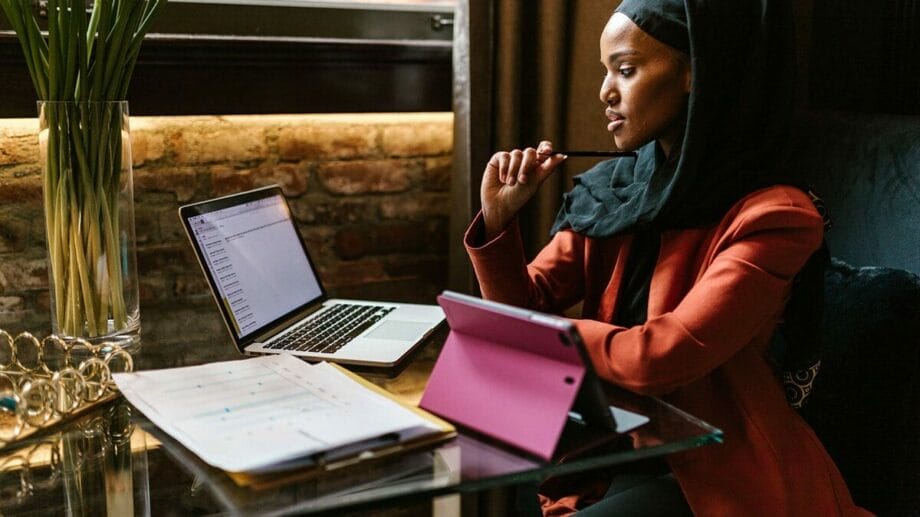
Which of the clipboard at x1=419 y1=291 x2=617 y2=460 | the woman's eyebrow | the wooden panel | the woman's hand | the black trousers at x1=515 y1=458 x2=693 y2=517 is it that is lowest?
the black trousers at x1=515 y1=458 x2=693 y2=517

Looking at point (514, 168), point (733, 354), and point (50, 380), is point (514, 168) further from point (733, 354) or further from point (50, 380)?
point (50, 380)

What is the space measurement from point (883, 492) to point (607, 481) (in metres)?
0.38

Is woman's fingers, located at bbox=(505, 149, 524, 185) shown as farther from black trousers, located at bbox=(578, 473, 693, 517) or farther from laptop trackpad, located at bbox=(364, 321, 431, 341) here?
black trousers, located at bbox=(578, 473, 693, 517)

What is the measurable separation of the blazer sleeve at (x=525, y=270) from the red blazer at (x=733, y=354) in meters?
0.21

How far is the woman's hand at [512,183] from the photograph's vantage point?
138 cm

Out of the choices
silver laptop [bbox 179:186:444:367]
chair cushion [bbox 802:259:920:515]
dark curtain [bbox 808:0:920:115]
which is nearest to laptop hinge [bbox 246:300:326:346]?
silver laptop [bbox 179:186:444:367]

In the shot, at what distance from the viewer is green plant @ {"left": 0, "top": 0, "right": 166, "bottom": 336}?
134 cm

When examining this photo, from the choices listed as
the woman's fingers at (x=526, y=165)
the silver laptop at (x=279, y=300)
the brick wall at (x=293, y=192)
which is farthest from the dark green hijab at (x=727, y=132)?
the brick wall at (x=293, y=192)

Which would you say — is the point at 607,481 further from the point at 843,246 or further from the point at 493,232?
the point at 843,246

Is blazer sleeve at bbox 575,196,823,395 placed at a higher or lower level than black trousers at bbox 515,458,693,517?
higher

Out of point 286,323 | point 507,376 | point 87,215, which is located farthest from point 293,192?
point 507,376

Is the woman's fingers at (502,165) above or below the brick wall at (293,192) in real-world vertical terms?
above

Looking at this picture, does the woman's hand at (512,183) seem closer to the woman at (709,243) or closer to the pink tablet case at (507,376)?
the woman at (709,243)

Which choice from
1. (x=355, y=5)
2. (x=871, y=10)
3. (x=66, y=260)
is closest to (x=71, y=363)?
(x=66, y=260)
